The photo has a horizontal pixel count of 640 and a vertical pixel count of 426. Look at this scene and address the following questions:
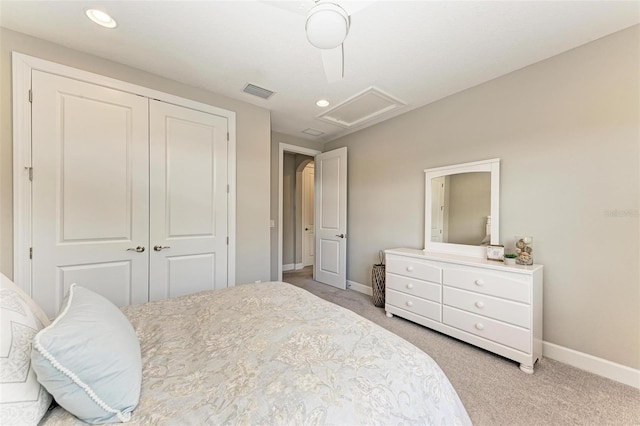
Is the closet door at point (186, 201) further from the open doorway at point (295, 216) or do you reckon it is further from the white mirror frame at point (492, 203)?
the open doorway at point (295, 216)

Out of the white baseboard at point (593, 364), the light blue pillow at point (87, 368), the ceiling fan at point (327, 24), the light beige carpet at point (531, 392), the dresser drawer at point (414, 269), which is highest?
the ceiling fan at point (327, 24)

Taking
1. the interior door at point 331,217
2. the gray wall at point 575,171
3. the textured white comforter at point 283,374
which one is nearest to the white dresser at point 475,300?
the gray wall at point 575,171

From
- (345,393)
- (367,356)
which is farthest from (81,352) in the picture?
(367,356)

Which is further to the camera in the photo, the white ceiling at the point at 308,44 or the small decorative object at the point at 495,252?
the small decorative object at the point at 495,252

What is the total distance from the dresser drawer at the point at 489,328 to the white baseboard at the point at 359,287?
1.38m

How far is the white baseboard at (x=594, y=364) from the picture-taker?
172 centimetres

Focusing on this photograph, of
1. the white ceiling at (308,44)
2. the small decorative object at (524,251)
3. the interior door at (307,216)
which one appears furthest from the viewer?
the interior door at (307,216)

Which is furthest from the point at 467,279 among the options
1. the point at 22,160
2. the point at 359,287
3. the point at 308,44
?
the point at 22,160

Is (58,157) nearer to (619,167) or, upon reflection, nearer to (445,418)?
(445,418)

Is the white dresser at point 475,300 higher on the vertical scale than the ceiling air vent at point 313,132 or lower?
lower

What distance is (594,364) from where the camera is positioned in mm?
1865

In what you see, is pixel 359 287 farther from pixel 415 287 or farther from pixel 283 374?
pixel 283 374

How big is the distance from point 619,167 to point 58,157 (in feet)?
14.3

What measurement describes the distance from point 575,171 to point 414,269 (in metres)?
1.58
